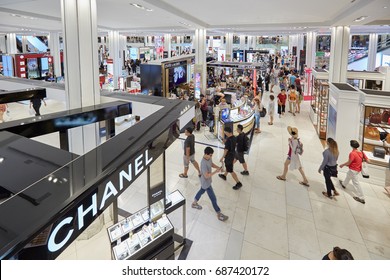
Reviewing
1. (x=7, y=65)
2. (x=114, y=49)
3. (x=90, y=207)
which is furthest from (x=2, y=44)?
(x=90, y=207)

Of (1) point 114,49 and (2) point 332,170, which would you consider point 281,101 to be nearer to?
(2) point 332,170

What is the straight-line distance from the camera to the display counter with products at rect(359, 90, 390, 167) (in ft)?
23.2

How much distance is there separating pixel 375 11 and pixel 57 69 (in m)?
19.8

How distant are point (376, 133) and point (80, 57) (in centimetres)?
724

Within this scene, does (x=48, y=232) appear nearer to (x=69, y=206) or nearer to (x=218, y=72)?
(x=69, y=206)

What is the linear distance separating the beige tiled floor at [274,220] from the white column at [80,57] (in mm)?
2350

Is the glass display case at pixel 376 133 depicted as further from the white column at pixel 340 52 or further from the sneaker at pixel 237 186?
the white column at pixel 340 52

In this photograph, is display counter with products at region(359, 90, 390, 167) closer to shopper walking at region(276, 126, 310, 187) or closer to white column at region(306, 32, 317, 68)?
shopper walking at region(276, 126, 310, 187)

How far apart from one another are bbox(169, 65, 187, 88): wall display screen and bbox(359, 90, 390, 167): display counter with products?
10153 mm

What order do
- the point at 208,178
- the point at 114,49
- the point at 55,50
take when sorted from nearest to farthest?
the point at 208,178, the point at 114,49, the point at 55,50

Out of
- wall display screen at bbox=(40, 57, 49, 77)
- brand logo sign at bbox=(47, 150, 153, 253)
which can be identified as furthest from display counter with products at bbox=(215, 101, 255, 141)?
wall display screen at bbox=(40, 57, 49, 77)

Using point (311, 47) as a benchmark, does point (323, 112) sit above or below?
below

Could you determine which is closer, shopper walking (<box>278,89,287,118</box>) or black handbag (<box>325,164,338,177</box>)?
black handbag (<box>325,164,338,177</box>)

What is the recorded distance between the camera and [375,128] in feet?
24.3
